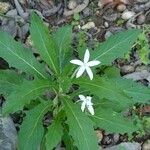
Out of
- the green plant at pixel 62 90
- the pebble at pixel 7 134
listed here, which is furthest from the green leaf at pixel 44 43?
the pebble at pixel 7 134

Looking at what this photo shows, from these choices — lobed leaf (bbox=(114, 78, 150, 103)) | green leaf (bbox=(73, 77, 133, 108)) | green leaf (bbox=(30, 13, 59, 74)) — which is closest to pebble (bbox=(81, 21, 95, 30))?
lobed leaf (bbox=(114, 78, 150, 103))

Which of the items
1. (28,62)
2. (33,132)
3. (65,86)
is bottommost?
(33,132)

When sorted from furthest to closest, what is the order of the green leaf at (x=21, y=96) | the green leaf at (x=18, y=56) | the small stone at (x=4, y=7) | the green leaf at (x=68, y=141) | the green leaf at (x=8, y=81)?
1. the small stone at (x=4, y=7)
2. the green leaf at (x=68, y=141)
3. the green leaf at (x=8, y=81)
4. the green leaf at (x=18, y=56)
5. the green leaf at (x=21, y=96)

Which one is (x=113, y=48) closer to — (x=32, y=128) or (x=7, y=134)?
(x=32, y=128)

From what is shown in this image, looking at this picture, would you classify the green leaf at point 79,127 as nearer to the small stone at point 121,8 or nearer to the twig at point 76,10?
the twig at point 76,10

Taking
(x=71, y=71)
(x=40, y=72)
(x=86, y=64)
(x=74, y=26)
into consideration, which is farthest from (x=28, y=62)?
(x=74, y=26)

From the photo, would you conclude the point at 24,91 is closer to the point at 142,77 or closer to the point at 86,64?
the point at 86,64
